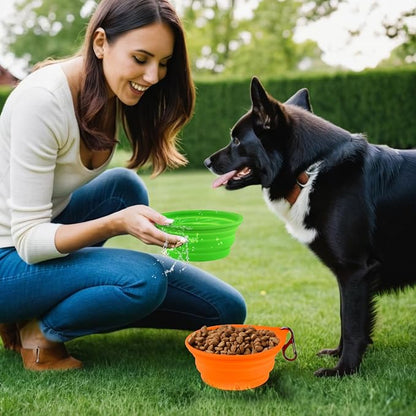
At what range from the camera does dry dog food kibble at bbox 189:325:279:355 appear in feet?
6.89

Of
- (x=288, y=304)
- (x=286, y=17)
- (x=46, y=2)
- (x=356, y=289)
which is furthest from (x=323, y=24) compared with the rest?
(x=46, y=2)

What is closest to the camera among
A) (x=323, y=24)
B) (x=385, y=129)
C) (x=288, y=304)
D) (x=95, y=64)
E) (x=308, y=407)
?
(x=308, y=407)

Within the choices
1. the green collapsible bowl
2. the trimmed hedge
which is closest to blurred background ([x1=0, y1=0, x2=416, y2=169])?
the trimmed hedge

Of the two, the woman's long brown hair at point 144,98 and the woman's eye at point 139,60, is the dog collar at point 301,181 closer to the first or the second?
the woman's long brown hair at point 144,98

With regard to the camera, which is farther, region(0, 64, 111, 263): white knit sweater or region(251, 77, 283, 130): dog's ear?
region(251, 77, 283, 130): dog's ear

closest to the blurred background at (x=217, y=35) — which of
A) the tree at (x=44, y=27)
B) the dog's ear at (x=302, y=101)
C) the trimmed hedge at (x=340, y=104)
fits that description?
the tree at (x=44, y=27)

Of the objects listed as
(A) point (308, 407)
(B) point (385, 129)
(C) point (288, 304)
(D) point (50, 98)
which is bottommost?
(B) point (385, 129)

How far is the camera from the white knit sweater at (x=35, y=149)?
2.12 meters

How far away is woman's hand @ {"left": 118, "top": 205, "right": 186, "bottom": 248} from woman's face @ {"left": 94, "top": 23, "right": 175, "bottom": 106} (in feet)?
1.89

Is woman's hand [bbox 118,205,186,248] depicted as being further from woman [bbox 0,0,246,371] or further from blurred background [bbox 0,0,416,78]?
blurred background [bbox 0,0,416,78]

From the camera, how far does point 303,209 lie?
2.39 m

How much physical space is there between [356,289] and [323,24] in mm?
10103

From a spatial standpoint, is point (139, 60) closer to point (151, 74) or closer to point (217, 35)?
point (151, 74)

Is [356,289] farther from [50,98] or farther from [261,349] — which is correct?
[50,98]
